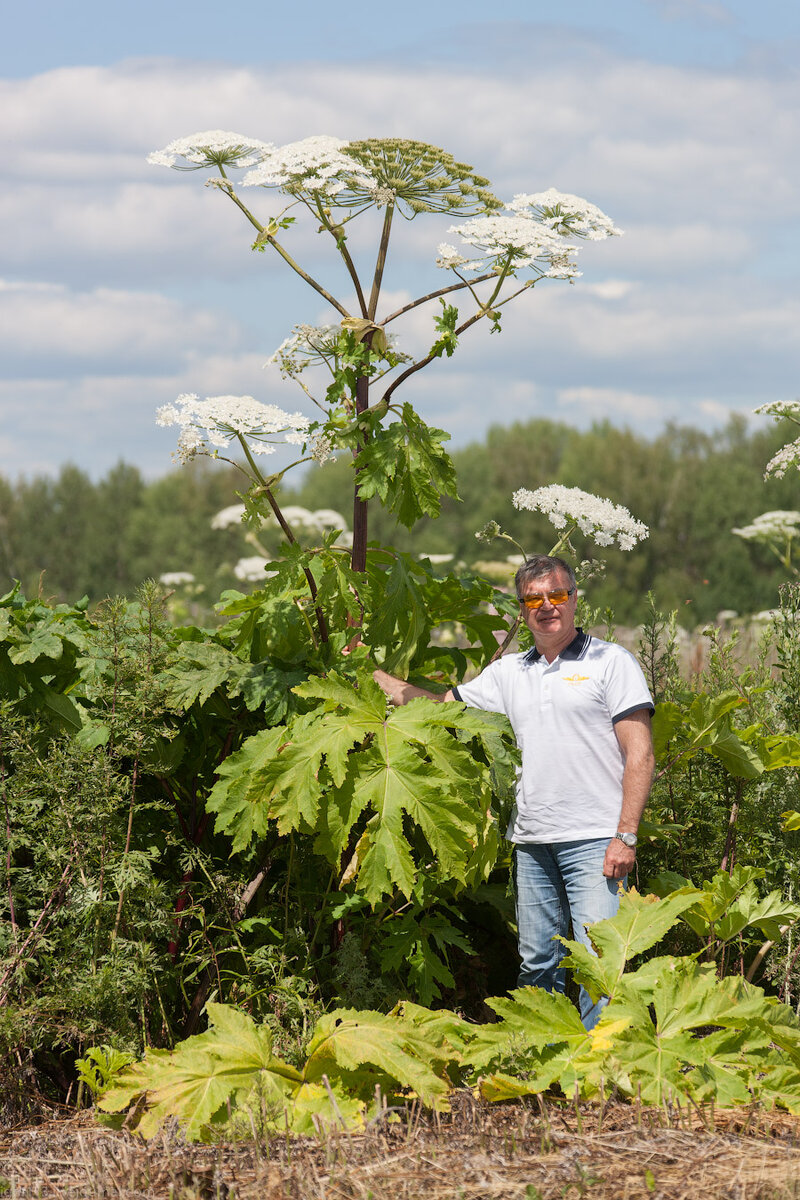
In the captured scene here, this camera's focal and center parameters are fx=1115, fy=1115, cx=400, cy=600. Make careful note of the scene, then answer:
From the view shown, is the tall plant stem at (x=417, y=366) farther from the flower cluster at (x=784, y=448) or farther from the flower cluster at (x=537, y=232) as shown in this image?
the flower cluster at (x=784, y=448)

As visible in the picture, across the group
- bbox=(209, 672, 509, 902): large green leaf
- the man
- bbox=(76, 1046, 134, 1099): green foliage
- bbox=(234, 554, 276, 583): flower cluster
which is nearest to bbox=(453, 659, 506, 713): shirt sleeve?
the man

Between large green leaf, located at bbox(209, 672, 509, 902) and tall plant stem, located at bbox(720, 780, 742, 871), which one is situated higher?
large green leaf, located at bbox(209, 672, 509, 902)

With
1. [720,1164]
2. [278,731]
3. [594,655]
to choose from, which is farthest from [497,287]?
[720,1164]

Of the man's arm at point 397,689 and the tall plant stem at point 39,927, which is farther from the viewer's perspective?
the man's arm at point 397,689

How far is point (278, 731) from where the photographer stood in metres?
3.81

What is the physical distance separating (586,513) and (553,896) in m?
1.52

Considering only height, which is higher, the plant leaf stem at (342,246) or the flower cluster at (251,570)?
the plant leaf stem at (342,246)

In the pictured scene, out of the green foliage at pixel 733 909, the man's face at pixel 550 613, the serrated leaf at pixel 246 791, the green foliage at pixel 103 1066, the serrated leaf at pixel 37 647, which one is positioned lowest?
the green foliage at pixel 103 1066

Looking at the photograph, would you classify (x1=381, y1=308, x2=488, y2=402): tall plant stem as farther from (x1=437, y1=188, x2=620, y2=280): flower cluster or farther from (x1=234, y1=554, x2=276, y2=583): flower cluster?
(x1=234, y1=554, x2=276, y2=583): flower cluster

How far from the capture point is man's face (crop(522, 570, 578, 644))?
13.6ft

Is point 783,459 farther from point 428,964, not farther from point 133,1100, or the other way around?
point 133,1100

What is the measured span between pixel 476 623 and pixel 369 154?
6.05ft

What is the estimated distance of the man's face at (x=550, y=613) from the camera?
13.6 feet

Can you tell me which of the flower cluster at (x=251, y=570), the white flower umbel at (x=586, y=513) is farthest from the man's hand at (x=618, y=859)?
the flower cluster at (x=251, y=570)
